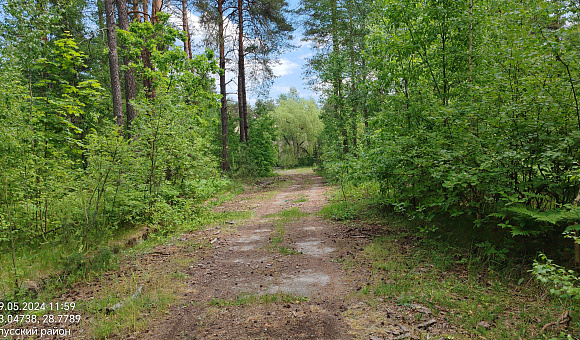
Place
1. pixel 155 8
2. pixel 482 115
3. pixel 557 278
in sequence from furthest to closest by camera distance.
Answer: pixel 155 8, pixel 482 115, pixel 557 278

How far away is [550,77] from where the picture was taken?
3.80m

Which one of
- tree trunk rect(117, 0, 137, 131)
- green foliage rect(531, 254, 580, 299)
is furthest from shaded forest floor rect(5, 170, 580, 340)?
tree trunk rect(117, 0, 137, 131)

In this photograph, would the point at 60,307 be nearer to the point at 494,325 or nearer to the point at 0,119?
the point at 0,119

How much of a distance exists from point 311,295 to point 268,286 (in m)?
0.67

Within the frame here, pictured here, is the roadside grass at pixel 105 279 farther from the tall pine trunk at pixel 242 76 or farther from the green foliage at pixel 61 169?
the tall pine trunk at pixel 242 76

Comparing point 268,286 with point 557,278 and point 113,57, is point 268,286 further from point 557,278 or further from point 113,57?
point 113,57

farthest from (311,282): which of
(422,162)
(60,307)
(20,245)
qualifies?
(20,245)

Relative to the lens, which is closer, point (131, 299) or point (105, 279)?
point (131, 299)

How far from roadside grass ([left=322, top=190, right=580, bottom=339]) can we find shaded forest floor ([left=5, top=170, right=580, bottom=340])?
0.02 metres

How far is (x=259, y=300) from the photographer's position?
12.2 feet

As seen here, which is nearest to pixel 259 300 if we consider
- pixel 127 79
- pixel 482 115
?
pixel 482 115

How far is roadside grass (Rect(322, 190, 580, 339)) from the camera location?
295 cm

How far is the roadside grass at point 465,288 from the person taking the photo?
9.68 feet

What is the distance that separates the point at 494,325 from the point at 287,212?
6119mm
